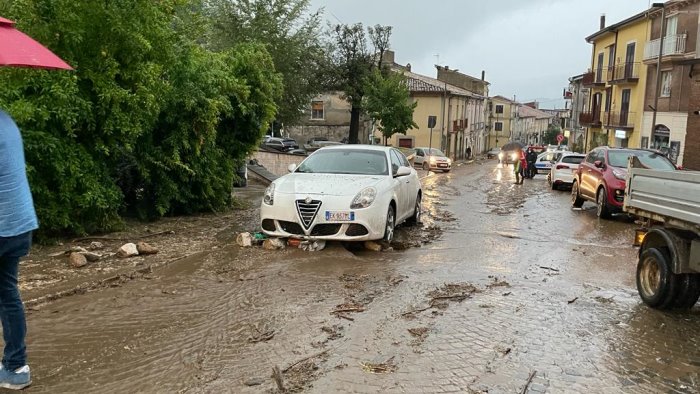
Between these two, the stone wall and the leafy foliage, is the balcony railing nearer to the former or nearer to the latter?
the stone wall

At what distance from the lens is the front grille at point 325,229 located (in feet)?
26.2

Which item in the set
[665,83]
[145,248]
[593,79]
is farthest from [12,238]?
[593,79]

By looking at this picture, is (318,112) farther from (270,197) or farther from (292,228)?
(292,228)

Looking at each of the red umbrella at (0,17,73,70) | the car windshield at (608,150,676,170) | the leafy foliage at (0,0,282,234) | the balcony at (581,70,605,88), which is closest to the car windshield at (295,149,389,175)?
the leafy foliage at (0,0,282,234)

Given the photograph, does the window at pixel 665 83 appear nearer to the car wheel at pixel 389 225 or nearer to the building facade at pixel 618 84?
the building facade at pixel 618 84

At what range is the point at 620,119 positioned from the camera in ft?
138

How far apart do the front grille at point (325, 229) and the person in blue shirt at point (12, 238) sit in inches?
179

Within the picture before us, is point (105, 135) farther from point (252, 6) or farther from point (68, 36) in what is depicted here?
point (252, 6)

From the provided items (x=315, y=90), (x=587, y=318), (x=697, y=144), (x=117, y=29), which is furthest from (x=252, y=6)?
(x=587, y=318)

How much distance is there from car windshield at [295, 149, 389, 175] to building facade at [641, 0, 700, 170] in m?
26.1

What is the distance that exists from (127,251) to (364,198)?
3.17 meters

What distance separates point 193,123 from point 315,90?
2699 centimetres

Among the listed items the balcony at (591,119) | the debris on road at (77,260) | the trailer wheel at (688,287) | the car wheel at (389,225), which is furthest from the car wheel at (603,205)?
the balcony at (591,119)

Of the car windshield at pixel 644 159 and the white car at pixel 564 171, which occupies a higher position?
the car windshield at pixel 644 159
